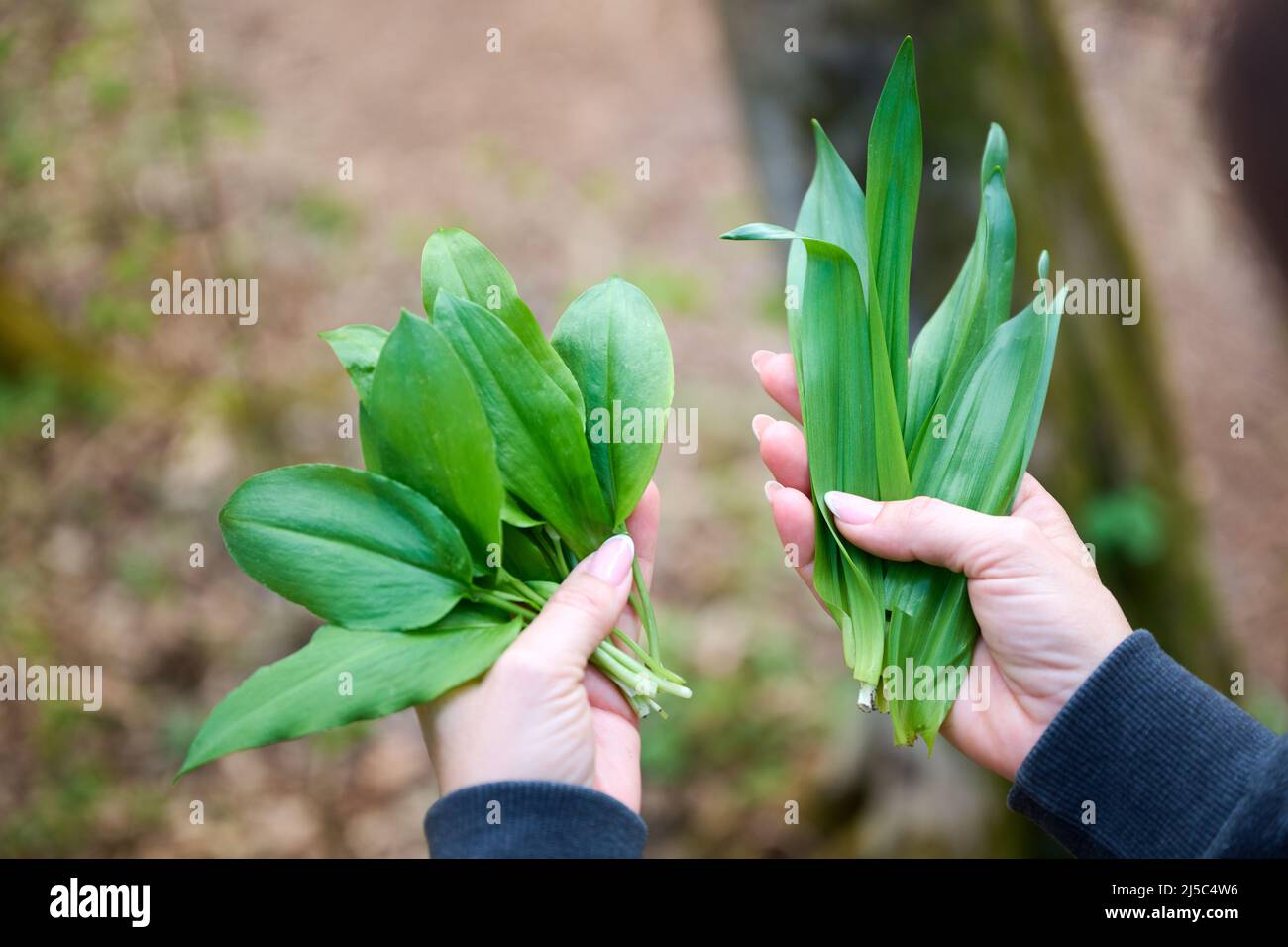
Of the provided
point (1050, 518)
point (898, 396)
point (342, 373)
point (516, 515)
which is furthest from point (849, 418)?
point (342, 373)

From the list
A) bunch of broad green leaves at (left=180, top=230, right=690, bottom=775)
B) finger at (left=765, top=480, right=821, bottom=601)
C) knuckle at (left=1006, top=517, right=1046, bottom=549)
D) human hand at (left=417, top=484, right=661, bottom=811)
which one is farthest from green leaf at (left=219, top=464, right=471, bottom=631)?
knuckle at (left=1006, top=517, right=1046, bottom=549)

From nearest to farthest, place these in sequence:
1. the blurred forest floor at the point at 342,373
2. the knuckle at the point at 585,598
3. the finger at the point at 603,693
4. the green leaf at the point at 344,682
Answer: the green leaf at the point at 344,682 < the knuckle at the point at 585,598 < the finger at the point at 603,693 < the blurred forest floor at the point at 342,373

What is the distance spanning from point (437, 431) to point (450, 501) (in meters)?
0.08

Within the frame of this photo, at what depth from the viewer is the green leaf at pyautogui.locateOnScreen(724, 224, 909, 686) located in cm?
108

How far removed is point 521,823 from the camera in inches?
37.4

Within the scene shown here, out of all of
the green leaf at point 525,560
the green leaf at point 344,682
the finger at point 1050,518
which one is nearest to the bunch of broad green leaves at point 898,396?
the finger at point 1050,518

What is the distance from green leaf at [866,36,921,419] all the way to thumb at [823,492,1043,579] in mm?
136

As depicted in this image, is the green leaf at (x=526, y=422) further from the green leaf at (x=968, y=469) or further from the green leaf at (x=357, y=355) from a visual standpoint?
the green leaf at (x=968, y=469)

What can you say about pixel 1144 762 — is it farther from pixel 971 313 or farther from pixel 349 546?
pixel 349 546

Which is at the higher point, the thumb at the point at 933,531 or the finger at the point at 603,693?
the thumb at the point at 933,531

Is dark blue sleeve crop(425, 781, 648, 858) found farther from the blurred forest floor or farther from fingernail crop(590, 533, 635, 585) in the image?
the blurred forest floor

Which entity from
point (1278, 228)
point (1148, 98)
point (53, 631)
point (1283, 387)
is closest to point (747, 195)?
point (1148, 98)

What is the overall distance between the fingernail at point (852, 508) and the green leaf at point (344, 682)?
409mm

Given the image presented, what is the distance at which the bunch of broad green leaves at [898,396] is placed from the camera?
1.08 meters
